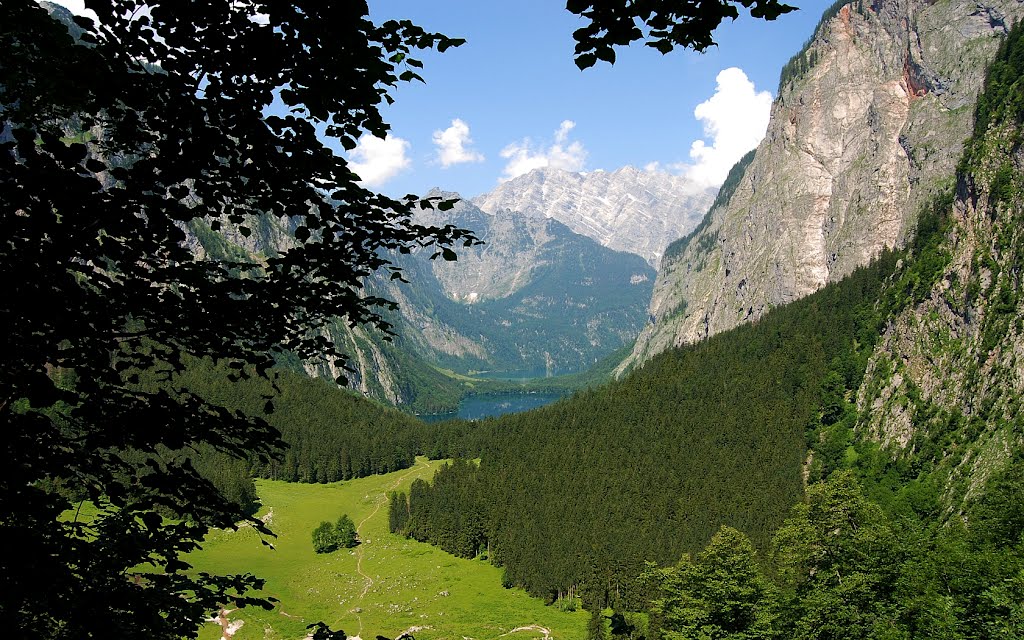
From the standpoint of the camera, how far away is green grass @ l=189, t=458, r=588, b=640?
7506 cm

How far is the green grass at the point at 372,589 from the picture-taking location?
7506 cm

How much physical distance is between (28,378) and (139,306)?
4.38 ft

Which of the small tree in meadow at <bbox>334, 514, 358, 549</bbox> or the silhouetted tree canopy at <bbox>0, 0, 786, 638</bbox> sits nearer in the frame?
the silhouetted tree canopy at <bbox>0, 0, 786, 638</bbox>

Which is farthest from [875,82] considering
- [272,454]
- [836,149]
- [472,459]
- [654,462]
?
[272,454]

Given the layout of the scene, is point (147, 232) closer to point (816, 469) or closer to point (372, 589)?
point (372, 589)

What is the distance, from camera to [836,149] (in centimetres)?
19662

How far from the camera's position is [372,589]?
8975cm

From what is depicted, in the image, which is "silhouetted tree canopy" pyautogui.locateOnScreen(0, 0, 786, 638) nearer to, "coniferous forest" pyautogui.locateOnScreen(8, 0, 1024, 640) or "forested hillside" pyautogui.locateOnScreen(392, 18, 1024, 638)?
"coniferous forest" pyautogui.locateOnScreen(8, 0, 1024, 640)

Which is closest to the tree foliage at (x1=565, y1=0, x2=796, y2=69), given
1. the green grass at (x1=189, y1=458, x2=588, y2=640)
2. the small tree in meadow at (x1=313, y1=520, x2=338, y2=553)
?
the green grass at (x1=189, y1=458, x2=588, y2=640)

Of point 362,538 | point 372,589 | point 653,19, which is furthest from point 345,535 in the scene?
point 653,19

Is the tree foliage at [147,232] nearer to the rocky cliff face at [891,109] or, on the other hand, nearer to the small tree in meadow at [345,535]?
the small tree in meadow at [345,535]

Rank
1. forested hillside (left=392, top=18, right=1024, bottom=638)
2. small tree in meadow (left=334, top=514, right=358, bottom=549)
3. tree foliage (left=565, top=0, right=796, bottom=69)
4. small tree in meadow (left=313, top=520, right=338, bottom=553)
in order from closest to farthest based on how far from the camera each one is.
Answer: tree foliage (left=565, top=0, right=796, bottom=69), forested hillside (left=392, top=18, right=1024, bottom=638), small tree in meadow (left=313, top=520, right=338, bottom=553), small tree in meadow (left=334, top=514, right=358, bottom=549)

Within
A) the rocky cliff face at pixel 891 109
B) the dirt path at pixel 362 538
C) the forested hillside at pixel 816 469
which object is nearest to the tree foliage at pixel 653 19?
the forested hillside at pixel 816 469

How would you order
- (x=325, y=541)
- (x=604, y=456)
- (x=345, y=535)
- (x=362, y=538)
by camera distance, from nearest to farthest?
(x=325, y=541), (x=345, y=535), (x=362, y=538), (x=604, y=456)
